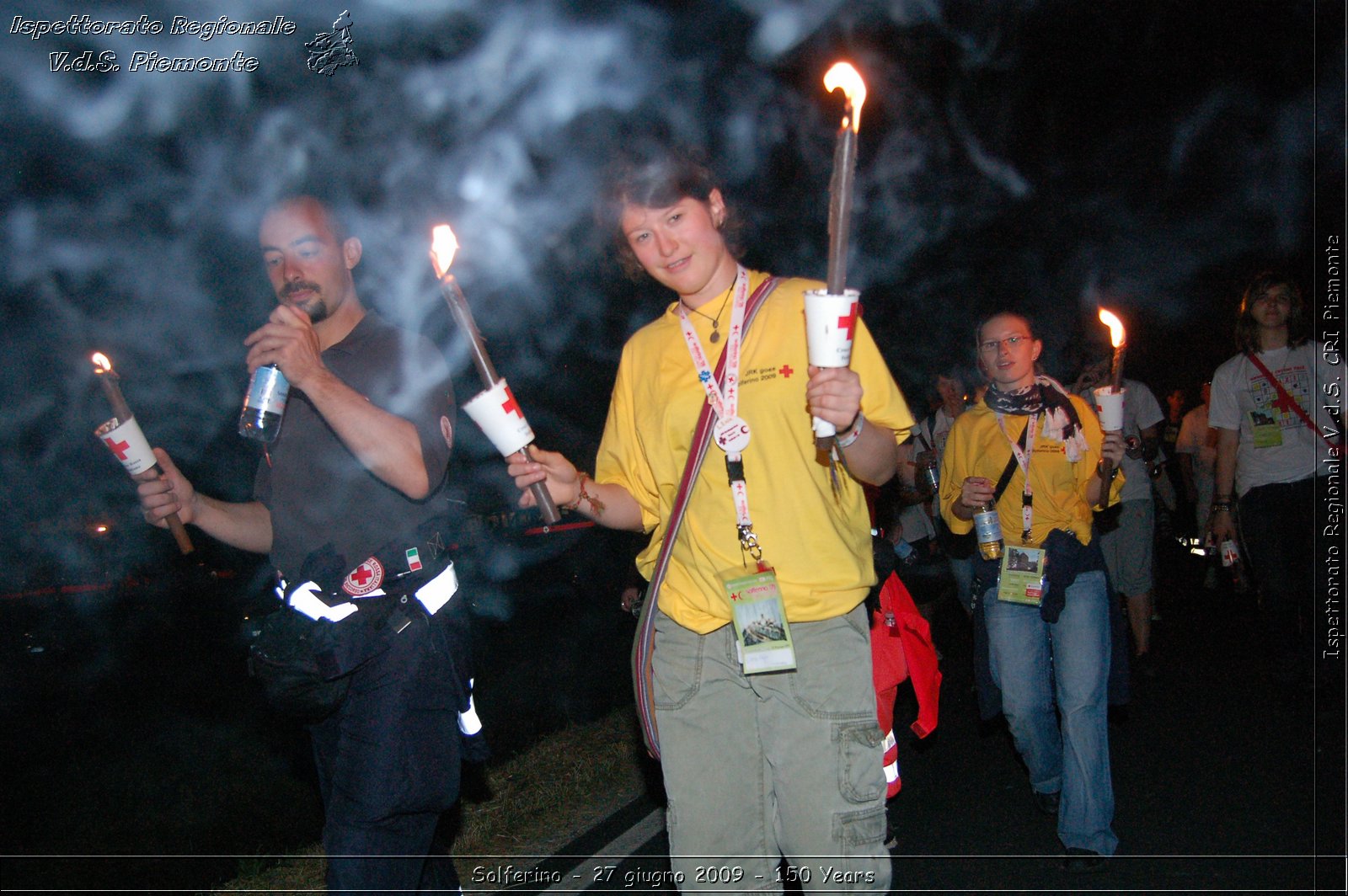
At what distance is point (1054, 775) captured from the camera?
15.4ft

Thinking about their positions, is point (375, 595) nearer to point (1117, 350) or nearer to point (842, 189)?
point (842, 189)

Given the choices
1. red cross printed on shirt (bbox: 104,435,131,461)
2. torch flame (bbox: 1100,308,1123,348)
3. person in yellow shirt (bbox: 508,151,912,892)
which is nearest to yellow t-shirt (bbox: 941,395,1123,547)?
torch flame (bbox: 1100,308,1123,348)

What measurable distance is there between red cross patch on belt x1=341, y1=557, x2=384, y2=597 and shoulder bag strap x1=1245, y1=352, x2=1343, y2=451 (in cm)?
496

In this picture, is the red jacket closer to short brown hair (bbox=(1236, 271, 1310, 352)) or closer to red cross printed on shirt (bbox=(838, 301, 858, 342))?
red cross printed on shirt (bbox=(838, 301, 858, 342))

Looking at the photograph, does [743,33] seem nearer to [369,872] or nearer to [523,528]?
[369,872]

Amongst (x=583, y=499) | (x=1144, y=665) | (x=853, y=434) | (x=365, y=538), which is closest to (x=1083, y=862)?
(x=853, y=434)

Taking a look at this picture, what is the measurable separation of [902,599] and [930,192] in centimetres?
880

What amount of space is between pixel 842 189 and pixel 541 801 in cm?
393

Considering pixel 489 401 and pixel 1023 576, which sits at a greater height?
pixel 489 401

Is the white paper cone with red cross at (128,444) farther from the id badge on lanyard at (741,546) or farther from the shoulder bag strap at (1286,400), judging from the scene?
the shoulder bag strap at (1286,400)

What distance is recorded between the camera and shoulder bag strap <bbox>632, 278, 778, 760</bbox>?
8.84 ft

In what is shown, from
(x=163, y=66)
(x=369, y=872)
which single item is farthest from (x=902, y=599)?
(x=163, y=66)

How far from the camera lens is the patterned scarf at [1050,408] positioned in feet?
14.6

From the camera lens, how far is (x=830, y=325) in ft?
7.54
